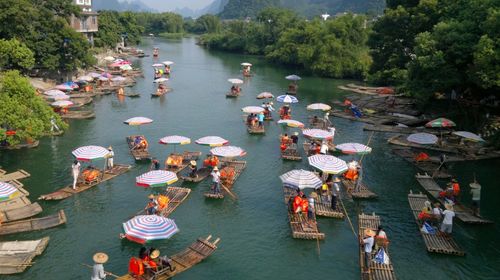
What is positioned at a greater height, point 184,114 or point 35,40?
point 35,40

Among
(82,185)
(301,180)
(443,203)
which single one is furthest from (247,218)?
(443,203)

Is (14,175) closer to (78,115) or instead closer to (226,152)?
(226,152)

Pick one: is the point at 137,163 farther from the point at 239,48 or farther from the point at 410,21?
the point at 239,48

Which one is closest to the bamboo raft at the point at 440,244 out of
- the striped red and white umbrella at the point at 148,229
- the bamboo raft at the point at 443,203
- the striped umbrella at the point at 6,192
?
the bamboo raft at the point at 443,203

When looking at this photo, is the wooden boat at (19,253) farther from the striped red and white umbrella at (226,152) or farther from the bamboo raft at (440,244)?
the bamboo raft at (440,244)

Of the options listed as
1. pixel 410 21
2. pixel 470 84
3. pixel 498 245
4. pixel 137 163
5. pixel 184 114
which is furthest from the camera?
pixel 410 21

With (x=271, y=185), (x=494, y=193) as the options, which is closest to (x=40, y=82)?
(x=271, y=185)
